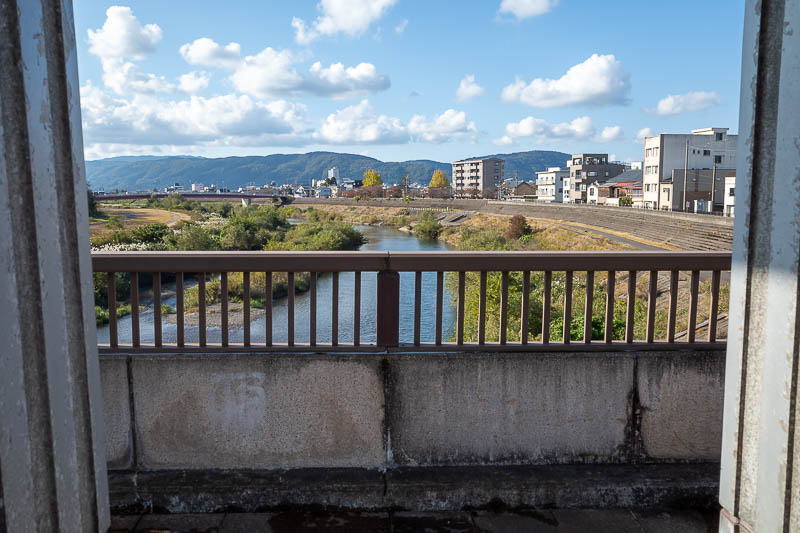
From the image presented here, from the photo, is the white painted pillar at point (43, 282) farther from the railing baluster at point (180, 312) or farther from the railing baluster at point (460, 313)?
the railing baluster at point (460, 313)

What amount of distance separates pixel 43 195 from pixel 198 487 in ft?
7.00

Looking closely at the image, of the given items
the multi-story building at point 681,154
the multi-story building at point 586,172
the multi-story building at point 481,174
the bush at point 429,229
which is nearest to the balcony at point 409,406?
the bush at point 429,229

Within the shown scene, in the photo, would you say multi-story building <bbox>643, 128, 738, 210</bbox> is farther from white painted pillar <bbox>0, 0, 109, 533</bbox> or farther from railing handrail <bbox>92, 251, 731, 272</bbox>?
white painted pillar <bbox>0, 0, 109, 533</bbox>

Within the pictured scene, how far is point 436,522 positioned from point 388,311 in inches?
40.8

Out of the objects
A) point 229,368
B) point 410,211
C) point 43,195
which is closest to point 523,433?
point 229,368

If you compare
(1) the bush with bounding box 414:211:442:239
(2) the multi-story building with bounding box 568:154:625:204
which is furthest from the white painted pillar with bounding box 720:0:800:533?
(2) the multi-story building with bounding box 568:154:625:204

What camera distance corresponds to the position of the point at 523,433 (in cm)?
326

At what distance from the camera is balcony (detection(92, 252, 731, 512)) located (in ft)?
10.3

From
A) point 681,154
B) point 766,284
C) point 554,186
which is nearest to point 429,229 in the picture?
point 681,154

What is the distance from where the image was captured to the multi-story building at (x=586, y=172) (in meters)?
94.8

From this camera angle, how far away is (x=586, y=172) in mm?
96000

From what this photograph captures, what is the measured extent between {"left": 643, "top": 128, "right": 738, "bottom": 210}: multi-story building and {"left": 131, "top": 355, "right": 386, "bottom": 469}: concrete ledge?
64.1 meters

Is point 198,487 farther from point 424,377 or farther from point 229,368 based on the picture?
point 424,377

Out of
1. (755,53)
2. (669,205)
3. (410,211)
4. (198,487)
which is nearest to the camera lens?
(755,53)
